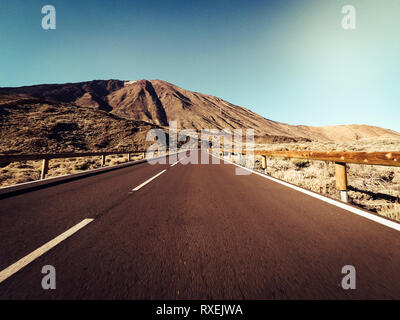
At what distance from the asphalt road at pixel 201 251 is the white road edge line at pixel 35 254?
6 cm

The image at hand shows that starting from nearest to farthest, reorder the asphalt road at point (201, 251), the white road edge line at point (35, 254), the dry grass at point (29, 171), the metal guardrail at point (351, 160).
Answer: the asphalt road at point (201, 251), the white road edge line at point (35, 254), the metal guardrail at point (351, 160), the dry grass at point (29, 171)

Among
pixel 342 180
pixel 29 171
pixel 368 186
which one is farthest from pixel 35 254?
pixel 29 171

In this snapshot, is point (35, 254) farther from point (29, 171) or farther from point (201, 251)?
point (29, 171)

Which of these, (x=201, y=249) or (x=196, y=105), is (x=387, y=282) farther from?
(x=196, y=105)

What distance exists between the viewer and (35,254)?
2.11 m

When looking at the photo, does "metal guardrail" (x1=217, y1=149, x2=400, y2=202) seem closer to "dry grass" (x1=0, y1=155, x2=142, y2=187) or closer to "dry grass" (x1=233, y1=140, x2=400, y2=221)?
"dry grass" (x1=233, y1=140, x2=400, y2=221)

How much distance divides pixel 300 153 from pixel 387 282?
18.8 feet

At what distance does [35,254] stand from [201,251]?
71.1 inches

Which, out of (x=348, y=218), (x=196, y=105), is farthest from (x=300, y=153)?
(x=196, y=105)

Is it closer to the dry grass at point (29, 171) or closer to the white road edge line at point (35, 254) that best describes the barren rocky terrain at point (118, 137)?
the dry grass at point (29, 171)

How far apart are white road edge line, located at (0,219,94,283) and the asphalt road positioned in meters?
0.06

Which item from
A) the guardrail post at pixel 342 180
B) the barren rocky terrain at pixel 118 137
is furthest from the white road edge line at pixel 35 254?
the barren rocky terrain at pixel 118 137

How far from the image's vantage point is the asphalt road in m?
1.56

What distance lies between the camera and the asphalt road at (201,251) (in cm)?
156
